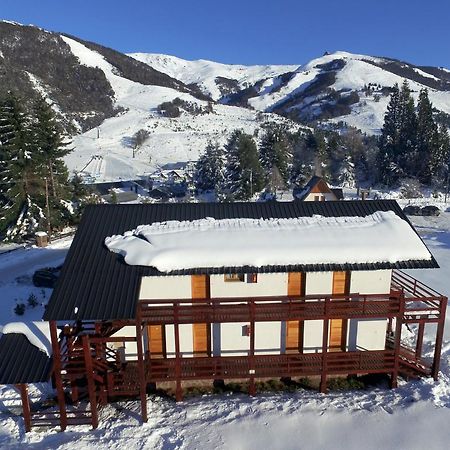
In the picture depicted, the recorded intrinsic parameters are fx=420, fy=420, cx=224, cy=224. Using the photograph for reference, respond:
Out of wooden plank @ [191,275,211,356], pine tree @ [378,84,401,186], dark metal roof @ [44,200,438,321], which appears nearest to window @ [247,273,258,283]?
dark metal roof @ [44,200,438,321]

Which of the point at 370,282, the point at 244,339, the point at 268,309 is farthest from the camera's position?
the point at 244,339

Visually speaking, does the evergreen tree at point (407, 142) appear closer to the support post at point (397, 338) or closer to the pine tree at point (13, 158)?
the pine tree at point (13, 158)

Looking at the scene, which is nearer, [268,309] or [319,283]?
[268,309]

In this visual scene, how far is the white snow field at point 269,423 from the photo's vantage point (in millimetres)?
12477

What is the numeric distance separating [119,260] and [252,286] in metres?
4.71

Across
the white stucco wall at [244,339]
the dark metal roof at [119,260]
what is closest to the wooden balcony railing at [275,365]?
the white stucco wall at [244,339]

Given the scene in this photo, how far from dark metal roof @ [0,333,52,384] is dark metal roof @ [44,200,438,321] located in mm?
2134

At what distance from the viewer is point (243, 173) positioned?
60.1 m

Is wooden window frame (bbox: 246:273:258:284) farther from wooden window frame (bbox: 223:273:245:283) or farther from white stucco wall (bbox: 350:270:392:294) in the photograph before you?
white stucco wall (bbox: 350:270:392:294)

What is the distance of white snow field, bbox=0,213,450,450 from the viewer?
12477mm

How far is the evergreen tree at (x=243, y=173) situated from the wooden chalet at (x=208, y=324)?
144 feet

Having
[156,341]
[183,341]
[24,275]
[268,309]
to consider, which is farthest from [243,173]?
[268,309]

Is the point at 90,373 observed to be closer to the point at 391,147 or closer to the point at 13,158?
the point at 13,158

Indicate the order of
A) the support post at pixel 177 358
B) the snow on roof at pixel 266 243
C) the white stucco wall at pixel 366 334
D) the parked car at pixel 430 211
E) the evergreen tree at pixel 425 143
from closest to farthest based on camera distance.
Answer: the support post at pixel 177 358 → the snow on roof at pixel 266 243 → the white stucco wall at pixel 366 334 → the parked car at pixel 430 211 → the evergreen tree at pixel 425 143
